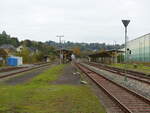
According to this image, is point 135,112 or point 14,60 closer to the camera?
point 135,112

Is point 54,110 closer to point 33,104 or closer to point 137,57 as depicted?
point 33,104

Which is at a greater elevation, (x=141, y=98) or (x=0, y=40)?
(x=0, y=40)

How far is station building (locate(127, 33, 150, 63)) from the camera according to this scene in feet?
201

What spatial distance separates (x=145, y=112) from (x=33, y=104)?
4389 millimetres

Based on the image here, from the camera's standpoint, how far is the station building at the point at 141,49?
61.3 meters

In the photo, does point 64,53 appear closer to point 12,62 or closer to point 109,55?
point 12,62

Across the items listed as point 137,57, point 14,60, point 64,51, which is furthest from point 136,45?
point 14,60

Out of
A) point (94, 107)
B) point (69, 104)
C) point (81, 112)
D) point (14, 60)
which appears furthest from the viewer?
point (14, 60)

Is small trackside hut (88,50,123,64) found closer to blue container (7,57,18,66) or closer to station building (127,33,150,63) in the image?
station building (127,33,150,63)

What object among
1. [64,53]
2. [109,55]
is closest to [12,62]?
[64,53]

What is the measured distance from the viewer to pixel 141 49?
67.2 metres

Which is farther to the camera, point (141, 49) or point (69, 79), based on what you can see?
point (141, 49)

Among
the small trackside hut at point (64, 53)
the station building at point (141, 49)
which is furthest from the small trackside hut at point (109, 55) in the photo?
the small trackside hut at point (64, 53)

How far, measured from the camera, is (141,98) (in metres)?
12.2
